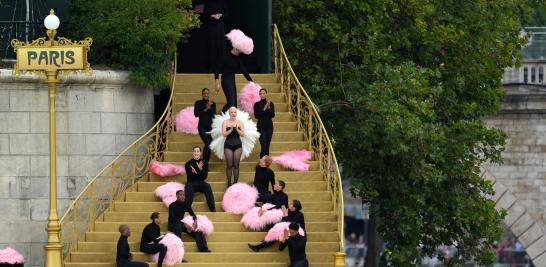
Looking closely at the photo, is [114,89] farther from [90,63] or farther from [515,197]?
[515,197]

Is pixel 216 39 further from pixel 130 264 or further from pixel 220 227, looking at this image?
pixel 130 264

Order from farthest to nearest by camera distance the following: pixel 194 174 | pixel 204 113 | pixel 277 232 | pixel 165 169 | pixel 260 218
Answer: pixel 204 113, pixel 165 169, pixel 194 174, pixel 260 218, pixel 277 232

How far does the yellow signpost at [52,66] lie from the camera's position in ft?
117

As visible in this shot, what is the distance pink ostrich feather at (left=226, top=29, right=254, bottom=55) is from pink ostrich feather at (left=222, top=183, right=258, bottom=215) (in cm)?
336

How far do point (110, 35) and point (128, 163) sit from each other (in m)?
2.28

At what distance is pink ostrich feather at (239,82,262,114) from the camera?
4016 centimetres

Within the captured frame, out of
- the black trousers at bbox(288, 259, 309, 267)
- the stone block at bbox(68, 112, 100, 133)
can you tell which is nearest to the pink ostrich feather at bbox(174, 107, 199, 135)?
the stone block at bbox(68, 112, 100, 133)

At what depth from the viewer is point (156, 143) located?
38.9 m

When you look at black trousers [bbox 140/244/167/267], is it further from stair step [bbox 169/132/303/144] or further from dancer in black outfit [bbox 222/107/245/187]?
stair step [bbox 169/132/303/144]

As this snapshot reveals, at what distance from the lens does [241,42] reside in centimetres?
3978

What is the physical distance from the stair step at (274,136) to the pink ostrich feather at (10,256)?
13.2ft

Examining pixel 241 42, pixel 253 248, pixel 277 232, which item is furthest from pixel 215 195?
pixel 241 42

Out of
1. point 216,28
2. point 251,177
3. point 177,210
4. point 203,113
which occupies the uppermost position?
point 216,28

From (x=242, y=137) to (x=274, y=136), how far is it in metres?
1.63
